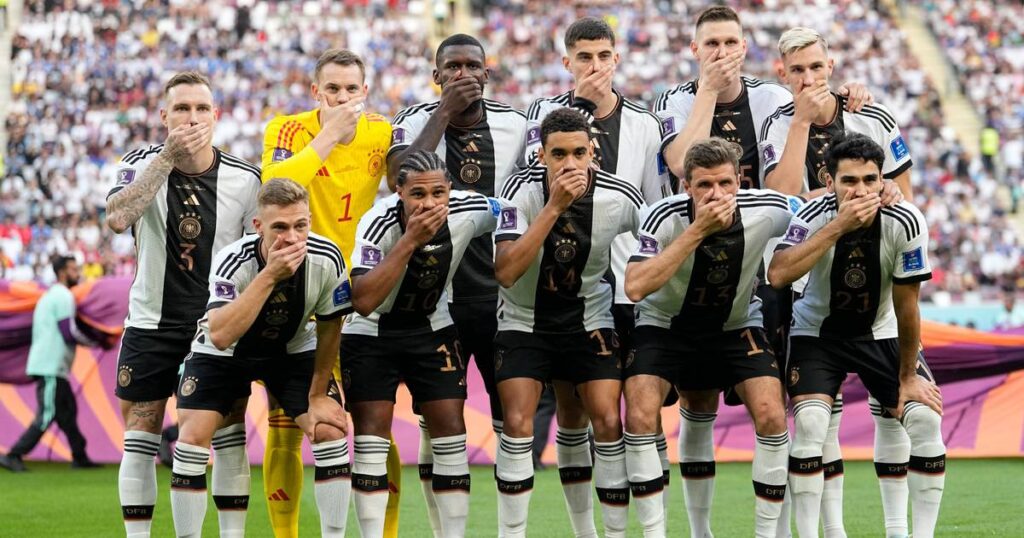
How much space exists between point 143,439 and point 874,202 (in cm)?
387

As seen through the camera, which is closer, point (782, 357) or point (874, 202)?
point (874, 202)

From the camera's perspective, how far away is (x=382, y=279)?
6.46 meters

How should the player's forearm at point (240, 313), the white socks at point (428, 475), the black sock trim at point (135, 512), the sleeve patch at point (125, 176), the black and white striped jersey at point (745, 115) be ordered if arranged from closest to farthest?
the player's forearm at point (240, 313) → the black sock trim at point (135, 512) → the sleeve patch at point (125, 176) → the white socks at point (428, 475) → the black and white striped jersey at point (745, 115)

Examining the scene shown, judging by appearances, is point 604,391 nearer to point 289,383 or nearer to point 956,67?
point 289,383

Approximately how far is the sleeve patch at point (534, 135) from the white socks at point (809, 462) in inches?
76.1

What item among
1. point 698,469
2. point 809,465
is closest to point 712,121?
point 698,469

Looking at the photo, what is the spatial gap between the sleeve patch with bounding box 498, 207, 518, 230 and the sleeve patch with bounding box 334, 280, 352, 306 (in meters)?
0.83

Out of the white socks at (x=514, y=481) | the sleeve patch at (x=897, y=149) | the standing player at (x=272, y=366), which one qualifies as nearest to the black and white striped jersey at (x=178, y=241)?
the standing player at (x=272, y=366)

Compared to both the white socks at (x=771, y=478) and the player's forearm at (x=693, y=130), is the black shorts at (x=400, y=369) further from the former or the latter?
the player's forearm at (x=693, y=130)

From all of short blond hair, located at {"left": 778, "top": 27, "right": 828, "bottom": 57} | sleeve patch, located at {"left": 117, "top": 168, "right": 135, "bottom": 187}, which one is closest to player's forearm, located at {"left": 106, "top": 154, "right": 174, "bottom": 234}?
sleeve patch, located at {"left": 117, "top": 168, "right": 135, "bottom": 187}

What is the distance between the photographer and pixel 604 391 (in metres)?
6.77

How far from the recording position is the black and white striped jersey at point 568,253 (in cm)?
687

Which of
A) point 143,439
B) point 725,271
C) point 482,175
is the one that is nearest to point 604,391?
point 725,271

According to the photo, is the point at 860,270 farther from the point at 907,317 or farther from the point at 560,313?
the point at 560,313
